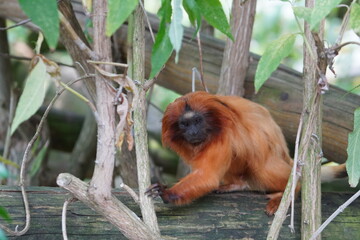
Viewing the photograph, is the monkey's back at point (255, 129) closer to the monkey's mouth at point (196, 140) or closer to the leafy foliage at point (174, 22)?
the monkey's mouth at point (196, 140)

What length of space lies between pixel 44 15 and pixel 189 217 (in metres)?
1.66

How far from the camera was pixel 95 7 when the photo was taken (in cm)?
202

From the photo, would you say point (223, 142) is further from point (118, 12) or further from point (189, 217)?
point (118, 12)

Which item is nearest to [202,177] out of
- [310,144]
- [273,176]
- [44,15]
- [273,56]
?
[273,176]

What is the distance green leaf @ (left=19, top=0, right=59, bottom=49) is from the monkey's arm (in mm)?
1564

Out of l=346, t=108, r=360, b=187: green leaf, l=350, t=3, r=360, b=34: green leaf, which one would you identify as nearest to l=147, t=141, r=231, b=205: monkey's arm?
l=346, t=108, r=360, b=187: green leaf

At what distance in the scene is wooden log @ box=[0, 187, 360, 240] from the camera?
2494 millimetres

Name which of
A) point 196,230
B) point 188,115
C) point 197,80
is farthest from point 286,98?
point 196,230

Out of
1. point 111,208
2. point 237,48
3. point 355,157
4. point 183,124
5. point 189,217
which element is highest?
point 237,48

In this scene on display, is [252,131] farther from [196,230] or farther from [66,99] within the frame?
[66,99]

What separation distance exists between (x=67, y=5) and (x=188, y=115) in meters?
0.89

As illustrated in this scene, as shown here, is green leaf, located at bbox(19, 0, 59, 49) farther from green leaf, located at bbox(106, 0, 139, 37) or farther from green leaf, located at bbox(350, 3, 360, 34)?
green leaf, located at bbox(350, 3, 360, 34)

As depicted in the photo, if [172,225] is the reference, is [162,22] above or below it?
above

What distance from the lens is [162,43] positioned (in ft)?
5.26
